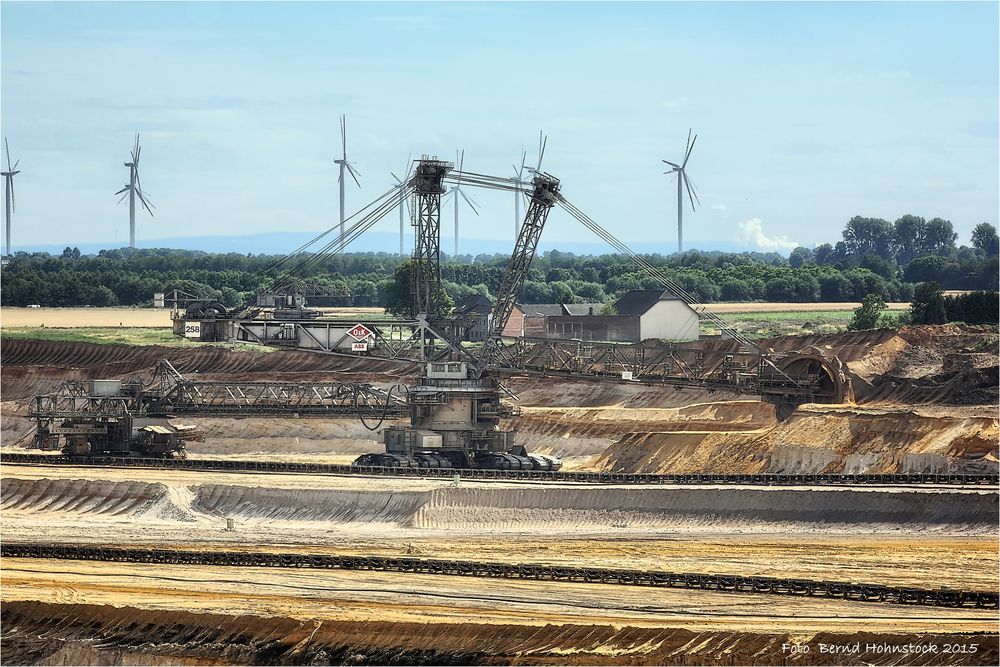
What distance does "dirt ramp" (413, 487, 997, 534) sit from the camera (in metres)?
→ 81.2

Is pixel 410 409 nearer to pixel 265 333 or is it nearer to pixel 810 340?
pixel 265 333

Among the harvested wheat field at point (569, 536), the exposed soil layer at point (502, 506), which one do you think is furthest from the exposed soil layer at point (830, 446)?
the exposed soil layer at point (502, 506)

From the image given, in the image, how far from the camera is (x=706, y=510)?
87.4 metres

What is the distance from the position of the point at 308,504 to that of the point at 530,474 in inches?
611

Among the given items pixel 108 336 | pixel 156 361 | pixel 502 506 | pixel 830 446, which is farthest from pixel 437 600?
pixel 108 336

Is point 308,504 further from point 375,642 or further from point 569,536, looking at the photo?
point 375,642

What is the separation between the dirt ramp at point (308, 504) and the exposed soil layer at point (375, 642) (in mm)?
30206

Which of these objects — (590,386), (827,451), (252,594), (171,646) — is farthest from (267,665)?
(590,386)

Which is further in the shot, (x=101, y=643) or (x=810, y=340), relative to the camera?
(x=810, y=340)

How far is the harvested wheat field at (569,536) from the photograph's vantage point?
187ft

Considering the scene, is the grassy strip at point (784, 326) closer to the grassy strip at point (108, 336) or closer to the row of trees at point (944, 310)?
the row of trees at point (944, 310)

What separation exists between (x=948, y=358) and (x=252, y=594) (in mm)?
72314

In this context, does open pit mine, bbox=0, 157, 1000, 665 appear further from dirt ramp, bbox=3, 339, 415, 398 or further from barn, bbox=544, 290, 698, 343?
barn, bbox=544, 290, 698, 343

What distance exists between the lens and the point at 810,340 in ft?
479
